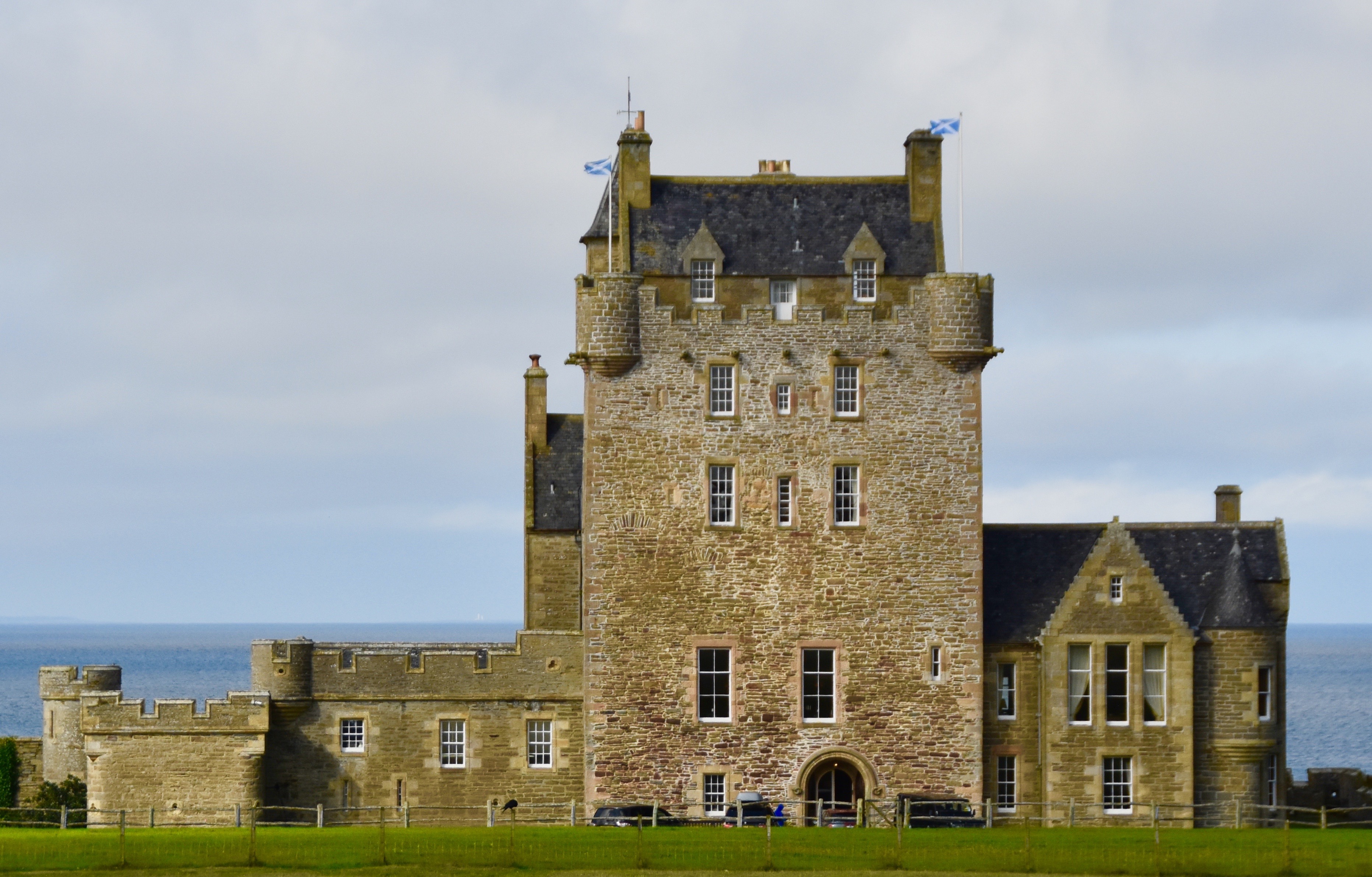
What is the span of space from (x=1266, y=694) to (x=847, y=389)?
45.6ft

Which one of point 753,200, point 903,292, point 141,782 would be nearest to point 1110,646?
point 903,292

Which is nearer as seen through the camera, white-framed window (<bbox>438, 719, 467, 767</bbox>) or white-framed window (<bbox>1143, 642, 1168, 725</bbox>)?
white-framed window (<bbox>1143, 642, 1168, 725</bbox>)

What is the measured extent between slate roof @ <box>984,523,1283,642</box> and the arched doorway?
17.0 ft

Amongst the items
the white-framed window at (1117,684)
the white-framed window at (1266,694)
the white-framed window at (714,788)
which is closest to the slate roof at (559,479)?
the white-framed window at (714,788)

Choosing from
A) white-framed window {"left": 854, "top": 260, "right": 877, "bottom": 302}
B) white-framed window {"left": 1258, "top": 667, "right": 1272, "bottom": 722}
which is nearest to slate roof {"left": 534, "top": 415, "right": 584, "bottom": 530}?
white-framed window {"left": 854, "top": 260, "right": 877, "bottom": 302}

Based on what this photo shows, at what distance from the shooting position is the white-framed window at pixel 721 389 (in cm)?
4969

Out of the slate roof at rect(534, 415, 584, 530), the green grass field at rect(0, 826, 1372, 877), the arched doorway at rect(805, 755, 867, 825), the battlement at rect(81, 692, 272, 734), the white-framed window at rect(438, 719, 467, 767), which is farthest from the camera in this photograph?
the slate roof at rect(534, 415, 584, 530)

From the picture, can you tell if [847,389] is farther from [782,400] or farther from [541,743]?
[541,743]

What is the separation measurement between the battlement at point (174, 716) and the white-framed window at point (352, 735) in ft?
6.70

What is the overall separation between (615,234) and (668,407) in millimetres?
6200

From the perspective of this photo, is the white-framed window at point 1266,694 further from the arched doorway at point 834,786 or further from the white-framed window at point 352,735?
the white-framed window at point 352,735

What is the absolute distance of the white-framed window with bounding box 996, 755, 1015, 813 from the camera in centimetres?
5012

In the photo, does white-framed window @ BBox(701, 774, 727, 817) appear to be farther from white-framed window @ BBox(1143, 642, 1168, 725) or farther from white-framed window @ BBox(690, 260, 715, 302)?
white-framed window @ BBox(690, 260, 715, 302)

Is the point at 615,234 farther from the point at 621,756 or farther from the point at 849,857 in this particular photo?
the point at 849,857
